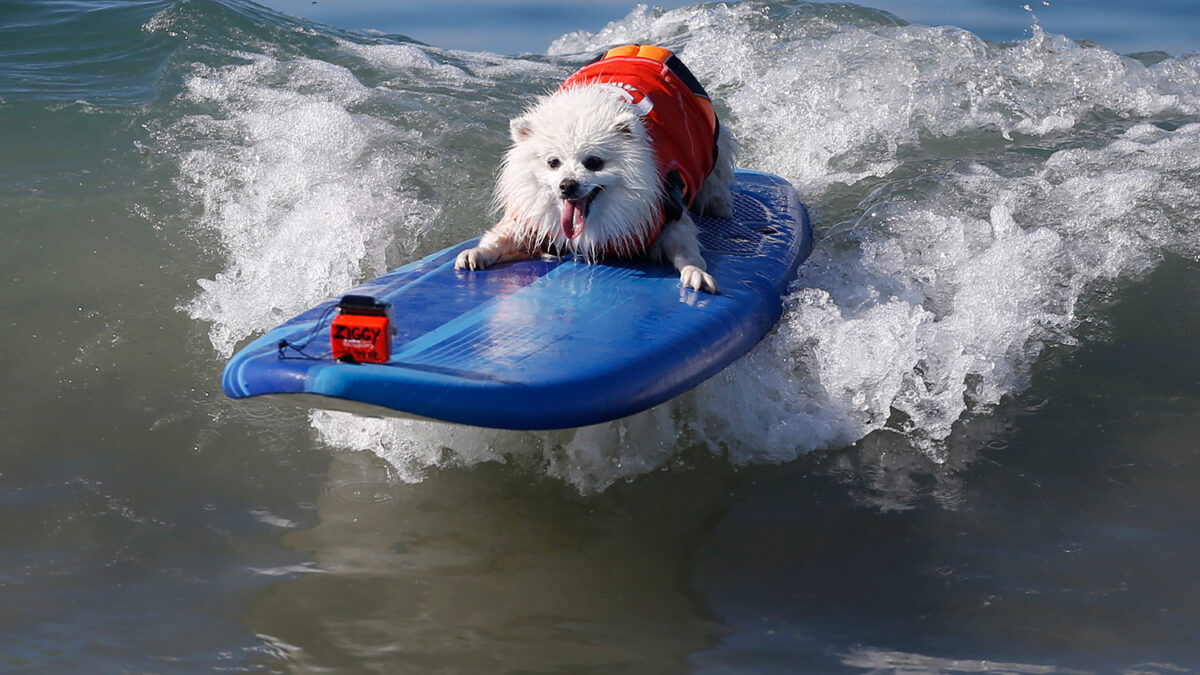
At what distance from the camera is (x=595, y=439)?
3.73 meters

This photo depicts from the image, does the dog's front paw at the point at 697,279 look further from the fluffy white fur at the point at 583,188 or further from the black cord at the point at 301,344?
the black cord at the point at 301,344

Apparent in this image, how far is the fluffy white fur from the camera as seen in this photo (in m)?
3.81

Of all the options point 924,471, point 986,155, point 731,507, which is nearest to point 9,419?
point 731,507

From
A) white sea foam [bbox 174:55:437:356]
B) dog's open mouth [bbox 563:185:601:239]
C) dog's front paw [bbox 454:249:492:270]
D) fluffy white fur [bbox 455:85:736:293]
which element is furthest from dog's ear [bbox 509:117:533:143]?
white sea foam [bbox 174:55:437:356]

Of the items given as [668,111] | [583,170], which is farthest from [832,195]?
[583,170]

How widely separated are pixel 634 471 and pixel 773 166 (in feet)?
12.3

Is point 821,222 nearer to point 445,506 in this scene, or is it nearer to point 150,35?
point 445,506

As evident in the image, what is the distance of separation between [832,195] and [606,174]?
2.73m

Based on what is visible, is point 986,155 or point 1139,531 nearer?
point 1139,531

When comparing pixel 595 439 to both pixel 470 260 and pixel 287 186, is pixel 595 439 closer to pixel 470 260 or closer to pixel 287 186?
pixel 470 260

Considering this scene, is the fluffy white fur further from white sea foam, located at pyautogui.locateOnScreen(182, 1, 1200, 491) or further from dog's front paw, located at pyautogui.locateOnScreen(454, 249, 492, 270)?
white sea foam, located at pyautogui.locateOnScreen(182, 1, 1200, 491)

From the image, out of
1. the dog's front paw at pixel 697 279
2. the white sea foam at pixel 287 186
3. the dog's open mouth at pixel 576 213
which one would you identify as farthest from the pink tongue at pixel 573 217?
the white sea foam at pixel 287 186

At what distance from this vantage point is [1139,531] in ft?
10.8

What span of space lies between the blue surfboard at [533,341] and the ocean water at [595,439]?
13.5 inches
